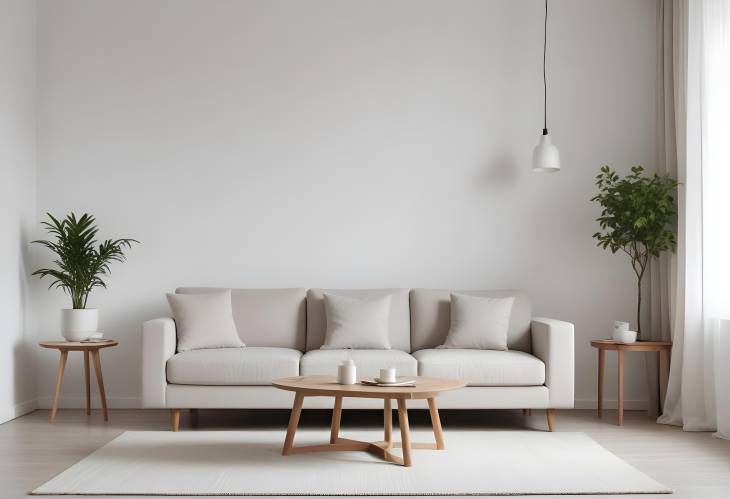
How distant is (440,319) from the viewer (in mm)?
5707

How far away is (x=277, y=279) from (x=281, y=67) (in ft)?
5.36

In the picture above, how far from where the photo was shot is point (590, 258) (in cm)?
620

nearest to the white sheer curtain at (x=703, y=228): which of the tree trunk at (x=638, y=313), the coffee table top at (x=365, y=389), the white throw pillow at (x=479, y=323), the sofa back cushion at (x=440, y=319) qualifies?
the tree trunk at (x=638, y=313)

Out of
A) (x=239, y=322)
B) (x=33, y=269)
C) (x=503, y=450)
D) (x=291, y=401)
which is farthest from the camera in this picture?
(x=33, y=269)

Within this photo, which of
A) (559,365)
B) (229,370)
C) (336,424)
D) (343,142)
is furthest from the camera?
(343,142)

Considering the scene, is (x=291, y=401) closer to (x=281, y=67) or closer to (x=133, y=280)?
(x=133, y=280)

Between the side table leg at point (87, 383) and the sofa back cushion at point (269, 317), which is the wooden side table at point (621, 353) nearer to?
the sofa back cushion at point (269, 317)

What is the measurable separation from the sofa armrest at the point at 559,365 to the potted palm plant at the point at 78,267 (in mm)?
3114

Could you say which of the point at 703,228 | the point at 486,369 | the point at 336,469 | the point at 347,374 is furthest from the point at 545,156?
the point at 336,469

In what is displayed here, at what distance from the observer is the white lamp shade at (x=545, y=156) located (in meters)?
5.83

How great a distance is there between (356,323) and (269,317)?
0.64 m

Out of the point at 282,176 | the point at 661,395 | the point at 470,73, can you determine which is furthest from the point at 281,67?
the point at 661,395

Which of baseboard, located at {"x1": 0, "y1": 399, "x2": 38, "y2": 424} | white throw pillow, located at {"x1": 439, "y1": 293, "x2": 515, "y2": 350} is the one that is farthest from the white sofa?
baseboard, located at {"x1": 0, "y1": 399, "x2": 38, "y2": 424}

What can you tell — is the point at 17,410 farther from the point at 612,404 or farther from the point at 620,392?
the point at 612,404
